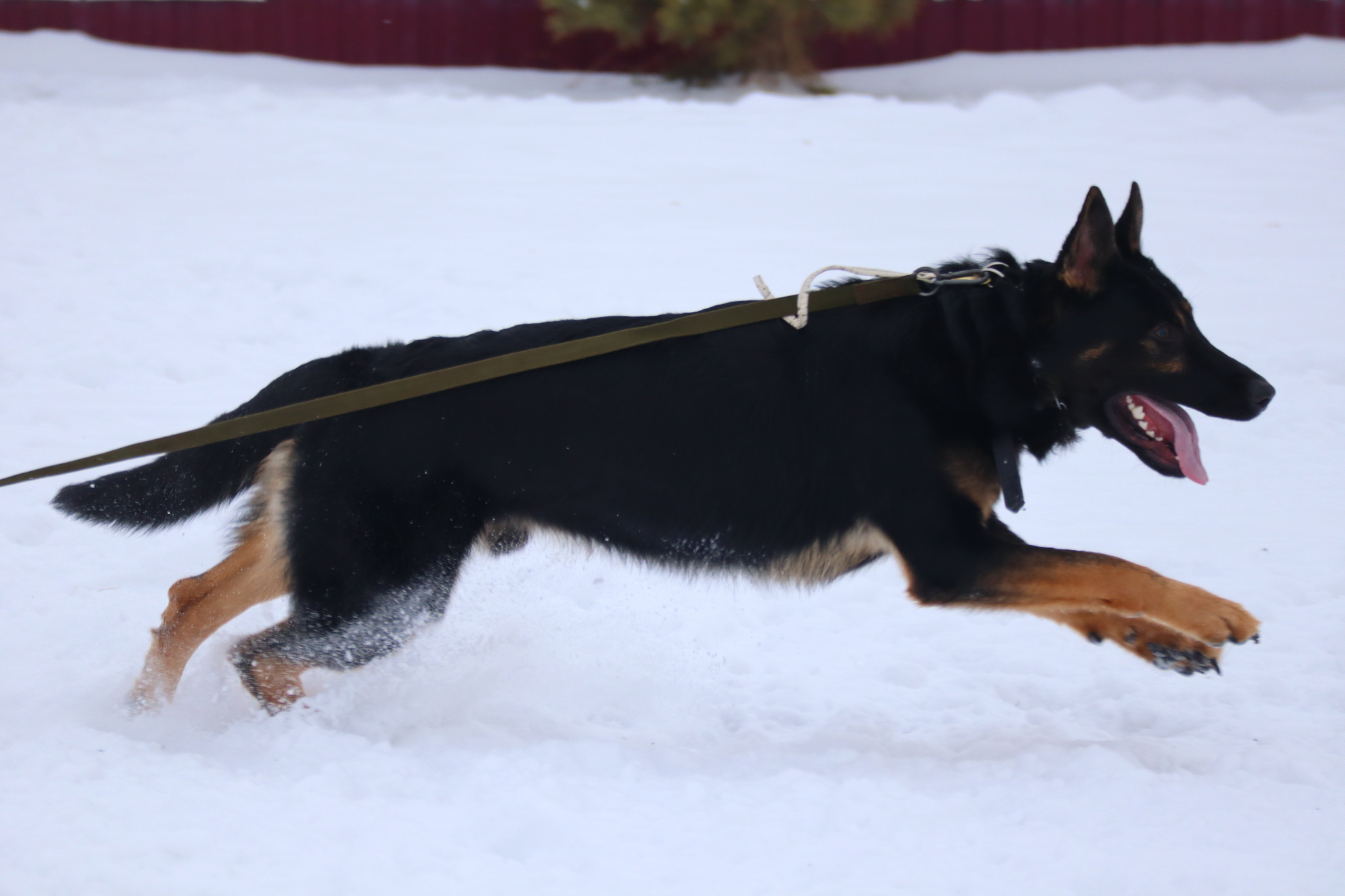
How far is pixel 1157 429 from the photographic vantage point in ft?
11.0

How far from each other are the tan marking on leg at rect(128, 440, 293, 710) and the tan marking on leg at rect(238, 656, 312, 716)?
24cm

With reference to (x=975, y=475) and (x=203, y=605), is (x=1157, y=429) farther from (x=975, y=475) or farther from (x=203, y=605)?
(x=203, y=605)

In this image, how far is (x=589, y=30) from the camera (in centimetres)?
1434

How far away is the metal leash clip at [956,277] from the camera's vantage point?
11.2 ft

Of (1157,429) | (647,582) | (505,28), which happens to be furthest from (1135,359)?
(505,28)

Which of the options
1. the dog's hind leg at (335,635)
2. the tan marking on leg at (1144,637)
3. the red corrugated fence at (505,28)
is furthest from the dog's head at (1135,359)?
the red corrugated fence at (505,28)

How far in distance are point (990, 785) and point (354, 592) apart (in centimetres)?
208

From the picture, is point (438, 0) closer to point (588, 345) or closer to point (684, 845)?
point (588, 345)

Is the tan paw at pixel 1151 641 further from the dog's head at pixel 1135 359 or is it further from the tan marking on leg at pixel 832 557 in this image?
the tan marking on leg at pixel 832 557

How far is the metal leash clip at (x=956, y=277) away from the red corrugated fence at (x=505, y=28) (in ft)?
37.9

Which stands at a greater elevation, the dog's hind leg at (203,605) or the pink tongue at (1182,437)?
the pink tongue at (1182,437)

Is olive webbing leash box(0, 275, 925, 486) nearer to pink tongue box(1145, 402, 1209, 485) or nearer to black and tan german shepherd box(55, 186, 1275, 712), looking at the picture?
black and tan german shepherd box(55, 186, 1275, 712)

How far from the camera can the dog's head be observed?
3.23m

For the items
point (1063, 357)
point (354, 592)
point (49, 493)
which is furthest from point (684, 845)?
point (49, 493)
